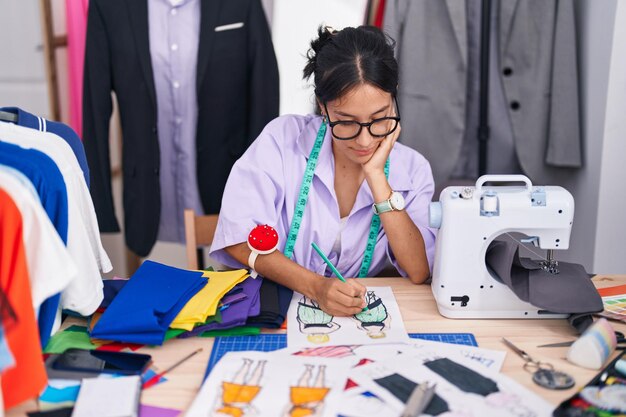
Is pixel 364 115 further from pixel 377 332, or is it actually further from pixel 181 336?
pixel 181 336

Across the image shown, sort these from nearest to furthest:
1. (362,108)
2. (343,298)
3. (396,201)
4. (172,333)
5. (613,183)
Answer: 1. (172,333)
2. (343,298)
3. (362,108)
4. (396,201)
5. (613,183)

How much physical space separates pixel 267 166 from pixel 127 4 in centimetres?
114

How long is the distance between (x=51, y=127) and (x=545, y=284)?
47.3 inches

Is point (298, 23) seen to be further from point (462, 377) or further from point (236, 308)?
point (462, 377)

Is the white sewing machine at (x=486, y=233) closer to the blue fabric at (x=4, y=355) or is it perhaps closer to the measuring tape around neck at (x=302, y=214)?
the measuring tape around neck at (x=302, y=214)

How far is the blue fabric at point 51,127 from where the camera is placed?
148 centimetres

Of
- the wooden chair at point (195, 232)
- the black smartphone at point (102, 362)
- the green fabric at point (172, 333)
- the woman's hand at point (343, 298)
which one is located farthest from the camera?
the wooden chair at point (195, 232)

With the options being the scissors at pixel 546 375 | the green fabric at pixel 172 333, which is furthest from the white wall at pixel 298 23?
the scissors at pixel 546 375

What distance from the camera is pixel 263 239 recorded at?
1.63m

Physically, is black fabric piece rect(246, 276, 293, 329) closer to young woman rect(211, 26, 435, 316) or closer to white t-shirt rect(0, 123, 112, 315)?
young woman rect(211, 26, 435, 316)

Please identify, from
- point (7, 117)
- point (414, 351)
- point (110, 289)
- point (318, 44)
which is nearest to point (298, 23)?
point (318, 44)

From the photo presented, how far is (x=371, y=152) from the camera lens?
1742 millimetres

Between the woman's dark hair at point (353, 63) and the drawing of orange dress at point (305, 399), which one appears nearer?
the drawing of orange dress at point (305, 399)

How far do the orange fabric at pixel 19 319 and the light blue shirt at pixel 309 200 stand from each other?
27.9 inches
